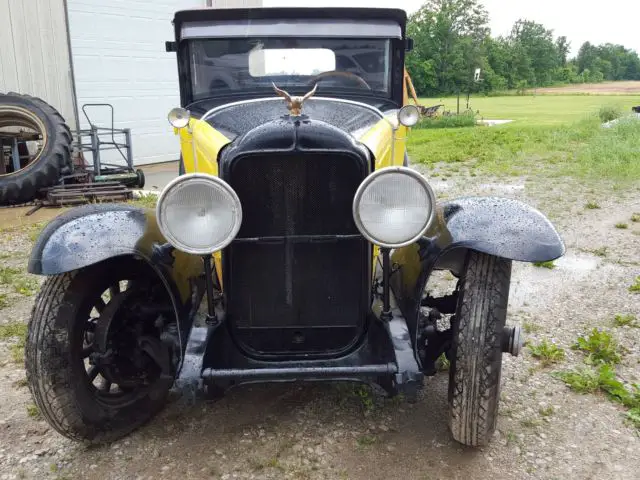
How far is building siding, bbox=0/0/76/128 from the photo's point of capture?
9.41 meters

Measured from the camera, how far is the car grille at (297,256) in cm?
248

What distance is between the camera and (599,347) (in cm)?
364

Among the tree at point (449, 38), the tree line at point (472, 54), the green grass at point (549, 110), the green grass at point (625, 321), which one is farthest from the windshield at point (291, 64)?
the tree at point (449, 38)

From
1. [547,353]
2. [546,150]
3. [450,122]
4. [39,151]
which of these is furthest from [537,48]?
[547,353]

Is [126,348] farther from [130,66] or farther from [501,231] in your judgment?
[130,66]

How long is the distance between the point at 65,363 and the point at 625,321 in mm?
3595

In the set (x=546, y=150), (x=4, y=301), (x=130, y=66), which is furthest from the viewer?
(x=546, y=150)

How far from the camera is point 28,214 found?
24.8 ft

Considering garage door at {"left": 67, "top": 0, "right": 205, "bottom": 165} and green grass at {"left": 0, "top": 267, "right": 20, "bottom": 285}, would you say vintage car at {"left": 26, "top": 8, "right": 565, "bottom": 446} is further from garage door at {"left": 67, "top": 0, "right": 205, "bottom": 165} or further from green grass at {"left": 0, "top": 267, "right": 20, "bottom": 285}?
garage door at {"left": 67, "top": 0, "right": 205, "bottom": 165}

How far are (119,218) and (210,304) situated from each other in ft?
2.03

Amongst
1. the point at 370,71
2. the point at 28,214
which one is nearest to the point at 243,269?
the point at 370,71

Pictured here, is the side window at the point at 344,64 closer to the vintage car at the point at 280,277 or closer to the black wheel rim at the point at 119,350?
the vintage car at the point at 280,277

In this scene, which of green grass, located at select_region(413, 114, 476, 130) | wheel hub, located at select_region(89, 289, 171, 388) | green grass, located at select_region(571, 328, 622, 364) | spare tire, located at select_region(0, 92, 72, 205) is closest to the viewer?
wheel hub, located at select_region(89, 289, 171, 388)

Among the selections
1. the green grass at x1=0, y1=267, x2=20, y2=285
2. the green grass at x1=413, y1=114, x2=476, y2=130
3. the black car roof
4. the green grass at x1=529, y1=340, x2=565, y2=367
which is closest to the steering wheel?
the black car roof
